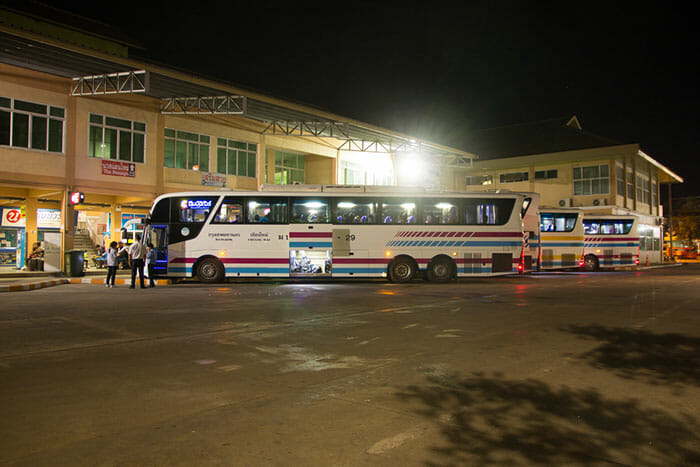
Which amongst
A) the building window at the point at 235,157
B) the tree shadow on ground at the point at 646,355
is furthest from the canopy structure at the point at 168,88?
the tree shadow on ground at the point at 646,355

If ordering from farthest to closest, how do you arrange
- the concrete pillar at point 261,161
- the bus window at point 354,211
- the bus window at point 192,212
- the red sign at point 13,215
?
the concrete pillar at point 261,161
the red sign at point 13,215
the bus window at point 354,211
the bus window at point 192,212

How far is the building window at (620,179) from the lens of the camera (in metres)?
41.9

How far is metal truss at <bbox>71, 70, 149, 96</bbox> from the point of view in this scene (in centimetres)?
2092

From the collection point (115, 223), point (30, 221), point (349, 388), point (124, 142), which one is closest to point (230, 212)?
point (124, 142)

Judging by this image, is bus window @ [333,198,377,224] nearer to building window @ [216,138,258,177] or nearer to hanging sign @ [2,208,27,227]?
building window @ [216,138,258,177]

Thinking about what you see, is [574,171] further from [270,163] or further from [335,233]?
[335,233]

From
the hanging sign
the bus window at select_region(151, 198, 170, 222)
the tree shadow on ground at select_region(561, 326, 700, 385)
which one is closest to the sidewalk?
the bus window at select_region(151, 198, 170, 222)

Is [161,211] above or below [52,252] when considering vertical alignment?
above

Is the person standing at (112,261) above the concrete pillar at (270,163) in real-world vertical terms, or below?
below

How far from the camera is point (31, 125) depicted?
21.2 metres

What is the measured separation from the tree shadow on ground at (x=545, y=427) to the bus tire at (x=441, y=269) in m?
13.9

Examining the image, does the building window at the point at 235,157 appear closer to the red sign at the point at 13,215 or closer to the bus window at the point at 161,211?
the bus window at the point at 161,211

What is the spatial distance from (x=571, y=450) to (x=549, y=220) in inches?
1001

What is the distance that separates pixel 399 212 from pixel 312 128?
1202cm
